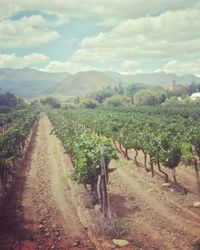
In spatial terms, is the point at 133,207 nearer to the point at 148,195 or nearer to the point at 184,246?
the point at 148,195

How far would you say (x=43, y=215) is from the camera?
63.3 feet

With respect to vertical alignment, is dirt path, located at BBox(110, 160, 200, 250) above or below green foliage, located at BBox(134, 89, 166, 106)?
below

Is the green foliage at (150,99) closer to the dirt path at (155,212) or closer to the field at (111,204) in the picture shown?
the field at (111,204)

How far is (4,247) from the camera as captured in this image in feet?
50.2

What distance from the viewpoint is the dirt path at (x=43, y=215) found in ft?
52.3

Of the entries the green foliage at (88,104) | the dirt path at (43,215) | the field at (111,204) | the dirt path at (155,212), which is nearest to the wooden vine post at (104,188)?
the field at (111,204)

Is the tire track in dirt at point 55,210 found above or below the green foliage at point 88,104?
below

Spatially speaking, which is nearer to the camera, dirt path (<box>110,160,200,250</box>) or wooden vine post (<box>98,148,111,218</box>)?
dirt path (<box>110,160,200,250</box>)

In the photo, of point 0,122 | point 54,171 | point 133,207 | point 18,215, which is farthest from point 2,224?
point 0,122

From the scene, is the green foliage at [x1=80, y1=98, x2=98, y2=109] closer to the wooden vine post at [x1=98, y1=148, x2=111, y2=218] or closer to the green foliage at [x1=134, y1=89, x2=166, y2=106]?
the green foliage at [x1=134, y1=89, x2=166, y2=106]

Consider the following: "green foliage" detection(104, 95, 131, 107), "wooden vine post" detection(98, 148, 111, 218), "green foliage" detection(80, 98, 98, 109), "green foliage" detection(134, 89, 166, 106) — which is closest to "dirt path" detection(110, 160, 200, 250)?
"wooden vine post" detection(98, 148, 111, 218)

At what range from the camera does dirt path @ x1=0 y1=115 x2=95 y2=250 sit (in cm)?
1595

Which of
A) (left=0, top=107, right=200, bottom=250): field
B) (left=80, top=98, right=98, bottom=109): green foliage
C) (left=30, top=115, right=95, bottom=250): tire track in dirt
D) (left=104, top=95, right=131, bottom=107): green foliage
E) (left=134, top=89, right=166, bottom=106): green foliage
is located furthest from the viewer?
(left=80, top=98, right=98, bottom=109): green foliage

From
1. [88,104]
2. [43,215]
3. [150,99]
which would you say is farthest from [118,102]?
[43,215]
